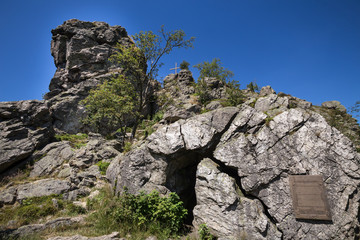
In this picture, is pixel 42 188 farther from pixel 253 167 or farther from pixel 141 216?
pixel 253 167

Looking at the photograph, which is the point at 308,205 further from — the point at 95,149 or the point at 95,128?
the point at 95,128

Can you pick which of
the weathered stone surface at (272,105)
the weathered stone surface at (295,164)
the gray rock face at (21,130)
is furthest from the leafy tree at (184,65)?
the weathered stone surface at (295,164)

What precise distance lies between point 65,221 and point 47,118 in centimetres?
1647

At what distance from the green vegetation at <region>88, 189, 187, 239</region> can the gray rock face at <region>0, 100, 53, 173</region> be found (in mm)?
12434

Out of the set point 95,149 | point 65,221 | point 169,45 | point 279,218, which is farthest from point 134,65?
point 279,218

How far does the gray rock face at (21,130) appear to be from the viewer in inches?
681

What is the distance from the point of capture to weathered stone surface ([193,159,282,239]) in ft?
29.6

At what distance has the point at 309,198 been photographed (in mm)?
9016

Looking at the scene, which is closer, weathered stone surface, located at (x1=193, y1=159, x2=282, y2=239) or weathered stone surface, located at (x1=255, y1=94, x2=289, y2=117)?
weathered stone surface, located at (x1=193, y1=159, x2=282, y2=239)

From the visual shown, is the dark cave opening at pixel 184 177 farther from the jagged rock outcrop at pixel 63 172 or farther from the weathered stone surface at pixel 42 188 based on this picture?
the weathered stone surface at pixel 42 188

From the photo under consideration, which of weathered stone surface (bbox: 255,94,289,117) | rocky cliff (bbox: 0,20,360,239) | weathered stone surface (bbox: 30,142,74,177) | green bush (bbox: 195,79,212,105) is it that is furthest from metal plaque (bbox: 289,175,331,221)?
green bush (bbox: 195,79,212,105)

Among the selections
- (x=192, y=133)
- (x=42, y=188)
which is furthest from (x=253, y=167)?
(x=42, y=188)

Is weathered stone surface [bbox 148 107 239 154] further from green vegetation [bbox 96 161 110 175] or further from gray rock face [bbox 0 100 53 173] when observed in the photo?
gray rock face [bbox 0 100 53 173]

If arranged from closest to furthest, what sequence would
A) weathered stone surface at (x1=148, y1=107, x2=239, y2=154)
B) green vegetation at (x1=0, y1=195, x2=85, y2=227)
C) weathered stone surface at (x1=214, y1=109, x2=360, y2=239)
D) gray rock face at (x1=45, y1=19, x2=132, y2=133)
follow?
1. weathered stone surface at (x1=214, y1=109, x2=360, y2=239)
2. green vegetation at (x1=0, y1=195, x2=85, y2=227)
3. weathered stone surface at (x1=148, y1=107, x2=239, y2=154)
4. gray rock face at (x1=45, y1=19, x2=132, y2=133)
